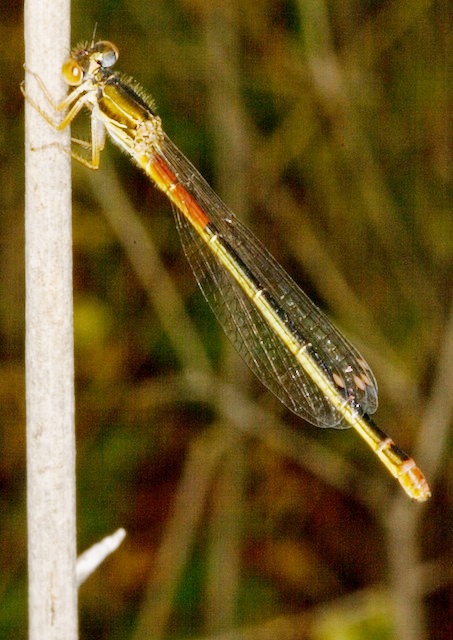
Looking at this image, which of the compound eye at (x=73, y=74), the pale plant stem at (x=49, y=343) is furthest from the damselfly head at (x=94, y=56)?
the pale plant stem at (x=49, y=343)

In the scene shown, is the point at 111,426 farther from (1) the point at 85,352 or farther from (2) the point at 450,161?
(2) the point at 450,161

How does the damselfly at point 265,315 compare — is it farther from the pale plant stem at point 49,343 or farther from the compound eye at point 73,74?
the pale plant stem at point 49,343

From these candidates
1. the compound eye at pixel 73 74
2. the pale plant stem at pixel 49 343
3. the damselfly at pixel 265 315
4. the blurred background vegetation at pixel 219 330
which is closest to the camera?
the pale plant stem at pixel 49 343

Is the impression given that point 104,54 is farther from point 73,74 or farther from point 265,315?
point 265,315

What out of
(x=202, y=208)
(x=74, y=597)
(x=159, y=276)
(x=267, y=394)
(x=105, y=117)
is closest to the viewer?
(x=74, y=597)

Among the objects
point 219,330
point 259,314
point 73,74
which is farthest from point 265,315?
point 73,74

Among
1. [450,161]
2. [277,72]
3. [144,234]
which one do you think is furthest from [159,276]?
[450,161]

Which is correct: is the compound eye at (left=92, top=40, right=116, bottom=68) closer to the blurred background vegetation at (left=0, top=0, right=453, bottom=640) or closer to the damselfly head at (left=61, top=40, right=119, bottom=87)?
the damselfly head at (left=61, top=40, right=119, bottom=87)
